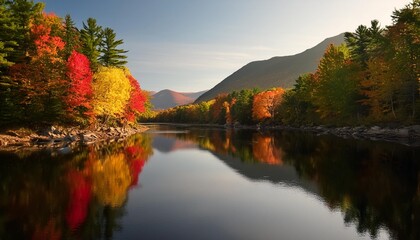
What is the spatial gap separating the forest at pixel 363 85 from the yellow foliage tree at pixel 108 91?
47.8 meters

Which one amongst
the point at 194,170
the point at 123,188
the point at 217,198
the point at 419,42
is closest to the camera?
the point at 217,198

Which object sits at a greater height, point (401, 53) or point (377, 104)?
point (401, 53)

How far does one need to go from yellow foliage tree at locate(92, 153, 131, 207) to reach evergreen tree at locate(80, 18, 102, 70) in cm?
3682

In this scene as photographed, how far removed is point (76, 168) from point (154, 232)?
52.5ft

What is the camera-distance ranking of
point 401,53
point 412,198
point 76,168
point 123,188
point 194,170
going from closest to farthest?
point 412,198
point 123,188
point 76,168
point 194,170
point 401,53

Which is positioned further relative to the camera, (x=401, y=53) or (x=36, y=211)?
(x=401, y=53)

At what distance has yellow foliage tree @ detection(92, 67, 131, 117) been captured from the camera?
58.0 meters

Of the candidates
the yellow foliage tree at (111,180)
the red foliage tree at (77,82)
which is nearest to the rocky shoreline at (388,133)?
the yellow foliage tree at (111,180)

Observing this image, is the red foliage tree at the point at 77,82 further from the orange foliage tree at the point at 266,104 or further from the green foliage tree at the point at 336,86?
the orange foliage tree at the point at 266,104

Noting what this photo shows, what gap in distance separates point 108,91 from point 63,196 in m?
45.5

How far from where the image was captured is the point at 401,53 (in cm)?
4956

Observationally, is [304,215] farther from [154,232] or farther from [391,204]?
[154,232]

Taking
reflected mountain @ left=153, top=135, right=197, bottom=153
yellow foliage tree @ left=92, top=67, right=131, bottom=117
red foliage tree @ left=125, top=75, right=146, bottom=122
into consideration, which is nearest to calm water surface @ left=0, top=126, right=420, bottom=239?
reflected mountain @ left=153, top=135, right=197, bottom=153

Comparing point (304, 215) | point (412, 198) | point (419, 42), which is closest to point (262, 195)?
point (304, 215)
